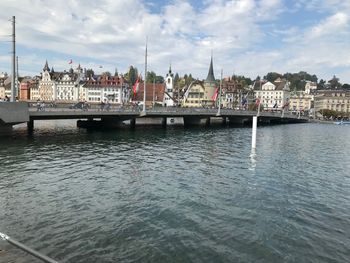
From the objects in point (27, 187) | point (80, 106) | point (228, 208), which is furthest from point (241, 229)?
point (80, 106)

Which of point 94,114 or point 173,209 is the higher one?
point 94,114

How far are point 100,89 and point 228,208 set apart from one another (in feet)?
575

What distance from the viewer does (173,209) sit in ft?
58.9

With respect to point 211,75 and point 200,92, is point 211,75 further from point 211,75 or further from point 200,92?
point 200,92

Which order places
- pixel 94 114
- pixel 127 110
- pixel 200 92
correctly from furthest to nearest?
pixel 200 92, pixel 127 110, pixel 94 114

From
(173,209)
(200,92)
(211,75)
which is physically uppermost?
(211,75)

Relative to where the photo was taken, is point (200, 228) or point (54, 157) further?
point (54, 157)

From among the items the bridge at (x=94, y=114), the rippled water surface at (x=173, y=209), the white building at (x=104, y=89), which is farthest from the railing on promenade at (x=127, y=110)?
the white building at (x=104, y=89)

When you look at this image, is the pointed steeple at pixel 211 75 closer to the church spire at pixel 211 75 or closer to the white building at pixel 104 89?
the church spire at pixel 211 75

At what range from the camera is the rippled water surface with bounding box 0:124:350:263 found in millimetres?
13164

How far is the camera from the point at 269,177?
27141mm

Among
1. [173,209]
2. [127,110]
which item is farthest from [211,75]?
[173,209]

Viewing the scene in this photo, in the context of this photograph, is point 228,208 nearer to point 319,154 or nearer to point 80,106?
point 319,154

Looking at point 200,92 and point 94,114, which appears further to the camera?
point 200,92
